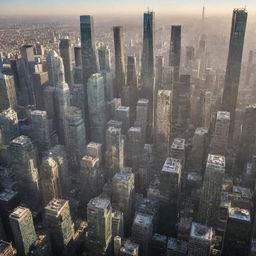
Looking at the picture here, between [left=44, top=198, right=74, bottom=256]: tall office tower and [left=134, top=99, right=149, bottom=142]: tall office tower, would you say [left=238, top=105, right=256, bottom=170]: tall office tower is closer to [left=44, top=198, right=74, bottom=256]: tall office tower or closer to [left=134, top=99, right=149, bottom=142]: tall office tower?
[left=134, top=99, right=149, bottom=142]: tall office tower

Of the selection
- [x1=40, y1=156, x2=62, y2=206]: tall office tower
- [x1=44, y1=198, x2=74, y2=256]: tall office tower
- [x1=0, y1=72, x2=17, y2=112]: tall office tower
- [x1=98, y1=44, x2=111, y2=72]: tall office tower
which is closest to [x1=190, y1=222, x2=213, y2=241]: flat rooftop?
[x1=44, y1=198, x2=74, y2=256]: tall office tower

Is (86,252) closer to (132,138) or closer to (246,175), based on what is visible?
(132,138)

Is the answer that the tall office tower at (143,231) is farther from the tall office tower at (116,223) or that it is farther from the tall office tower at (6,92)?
the tall office tower at (6,92)

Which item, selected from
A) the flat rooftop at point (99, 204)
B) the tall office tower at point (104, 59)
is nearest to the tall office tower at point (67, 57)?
the tall office tower at point (104, 59)

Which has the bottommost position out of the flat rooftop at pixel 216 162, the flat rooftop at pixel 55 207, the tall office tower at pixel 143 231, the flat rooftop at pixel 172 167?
the tall office tower at pixel 143 231

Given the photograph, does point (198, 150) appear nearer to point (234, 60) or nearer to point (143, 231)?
point (143, 231)

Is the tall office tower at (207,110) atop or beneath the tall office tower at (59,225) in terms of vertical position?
atop

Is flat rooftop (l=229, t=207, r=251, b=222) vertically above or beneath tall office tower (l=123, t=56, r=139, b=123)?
beneath
